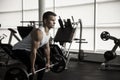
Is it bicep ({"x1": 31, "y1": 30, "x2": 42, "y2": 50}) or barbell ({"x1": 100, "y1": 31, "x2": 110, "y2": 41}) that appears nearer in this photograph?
bicep ({"x1": 31, "y1": 30, "x2": 42, "y2": 50})

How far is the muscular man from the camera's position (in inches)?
104

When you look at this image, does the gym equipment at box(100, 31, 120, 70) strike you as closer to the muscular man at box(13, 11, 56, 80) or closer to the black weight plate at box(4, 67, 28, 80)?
the muscular man at box(13, 11, 56, 80)

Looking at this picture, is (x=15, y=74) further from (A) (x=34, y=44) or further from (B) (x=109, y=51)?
(B) (x=109, y=51)

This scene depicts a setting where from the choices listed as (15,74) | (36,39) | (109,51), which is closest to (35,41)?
(36,39)

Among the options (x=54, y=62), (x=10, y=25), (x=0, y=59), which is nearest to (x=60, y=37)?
(x=54, y=62)

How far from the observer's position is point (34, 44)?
2619 mm

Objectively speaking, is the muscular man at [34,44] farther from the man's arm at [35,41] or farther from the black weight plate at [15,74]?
the black weight plate at [15,74]

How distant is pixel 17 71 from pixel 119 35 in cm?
407

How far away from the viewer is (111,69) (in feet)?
17.1

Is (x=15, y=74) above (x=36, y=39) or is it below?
below

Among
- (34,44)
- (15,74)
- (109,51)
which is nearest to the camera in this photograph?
(34,44)

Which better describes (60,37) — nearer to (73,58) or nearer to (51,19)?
(73,58)

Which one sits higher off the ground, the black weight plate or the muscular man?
the muscular man

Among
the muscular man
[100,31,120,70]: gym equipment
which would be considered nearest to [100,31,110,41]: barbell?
[100,31,120,70]: gym equipment
